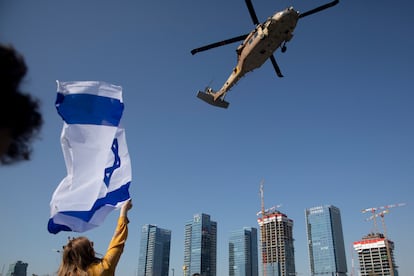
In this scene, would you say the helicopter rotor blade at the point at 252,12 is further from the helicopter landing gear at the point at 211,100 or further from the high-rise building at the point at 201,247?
the high-rise building at the point at 201,247

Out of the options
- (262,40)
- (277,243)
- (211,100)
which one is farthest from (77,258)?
(277,243)

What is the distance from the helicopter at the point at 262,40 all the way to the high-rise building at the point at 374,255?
155939 millimetres

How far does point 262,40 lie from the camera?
915 inches

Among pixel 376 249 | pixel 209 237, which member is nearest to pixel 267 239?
pixel 209 237

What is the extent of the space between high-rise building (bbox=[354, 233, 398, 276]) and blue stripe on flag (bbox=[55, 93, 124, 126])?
174002 mm

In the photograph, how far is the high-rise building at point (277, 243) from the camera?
165 metres

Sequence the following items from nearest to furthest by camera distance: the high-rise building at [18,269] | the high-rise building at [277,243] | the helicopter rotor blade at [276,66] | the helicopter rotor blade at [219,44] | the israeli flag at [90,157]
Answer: the israeli flag at [90,157]
the helicopter rotor blade at [219,44]
the helicopter rotor blade at [276,66]
the high-rise building at [277,243]
the high-rise building at [18,269]

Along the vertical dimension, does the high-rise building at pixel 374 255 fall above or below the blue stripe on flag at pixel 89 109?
above

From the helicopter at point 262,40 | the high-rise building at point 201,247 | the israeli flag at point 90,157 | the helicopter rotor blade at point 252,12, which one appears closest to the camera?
the israeli flag at point 90,157

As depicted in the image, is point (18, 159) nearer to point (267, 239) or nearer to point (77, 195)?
point (77, 195)

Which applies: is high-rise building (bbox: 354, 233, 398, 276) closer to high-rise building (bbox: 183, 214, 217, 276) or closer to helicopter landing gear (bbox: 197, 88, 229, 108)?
high-rise building (bbox: 183, 214, 217, 276)

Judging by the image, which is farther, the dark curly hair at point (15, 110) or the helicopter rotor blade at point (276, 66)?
the helicopter rotor blade at point (276, 66)

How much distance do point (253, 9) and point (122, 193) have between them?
2365 centimetres

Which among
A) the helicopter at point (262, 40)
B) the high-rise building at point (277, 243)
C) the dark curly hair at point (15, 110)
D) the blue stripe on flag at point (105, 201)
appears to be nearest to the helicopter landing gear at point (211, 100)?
the helicopter at point (262, 40)
